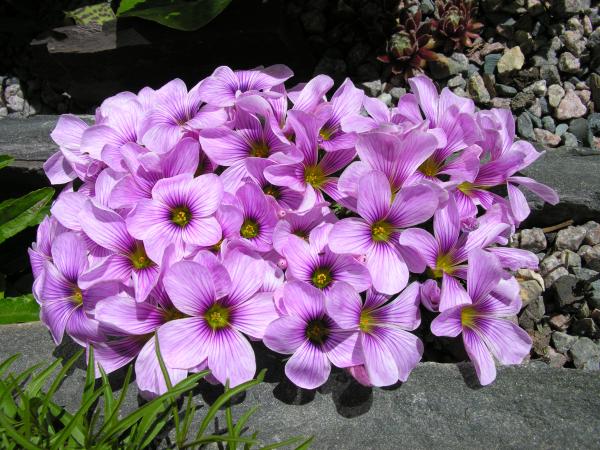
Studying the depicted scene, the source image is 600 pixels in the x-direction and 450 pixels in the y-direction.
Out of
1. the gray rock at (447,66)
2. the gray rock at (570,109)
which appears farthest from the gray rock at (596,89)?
the gray rock at (447,66)

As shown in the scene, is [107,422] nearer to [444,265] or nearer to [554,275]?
[444,265]

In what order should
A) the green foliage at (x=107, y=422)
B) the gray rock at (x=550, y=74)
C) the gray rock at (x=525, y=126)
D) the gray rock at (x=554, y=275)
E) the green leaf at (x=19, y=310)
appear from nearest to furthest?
the green foliage at (x=107, y=422) < the green leaf at (x=19, y=310) < the gray rock at (x=554, y=275) < the gray rock at (x=525, y=126) < the gray rock at (x=550, y=74)

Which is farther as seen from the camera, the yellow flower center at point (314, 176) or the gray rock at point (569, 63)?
the gray rock at point (569, 63)

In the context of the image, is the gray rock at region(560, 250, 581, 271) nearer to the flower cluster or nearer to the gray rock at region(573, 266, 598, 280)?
the gray rock at region(573, 266, 598, 280)

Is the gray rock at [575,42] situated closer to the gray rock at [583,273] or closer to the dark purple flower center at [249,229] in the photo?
the gray rock at [583,273]

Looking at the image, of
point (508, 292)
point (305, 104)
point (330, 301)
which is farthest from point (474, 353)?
point (305, 104)

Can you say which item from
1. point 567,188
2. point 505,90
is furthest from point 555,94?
point 567,188

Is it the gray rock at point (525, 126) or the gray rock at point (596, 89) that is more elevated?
the gray rock at point (596, 89)
